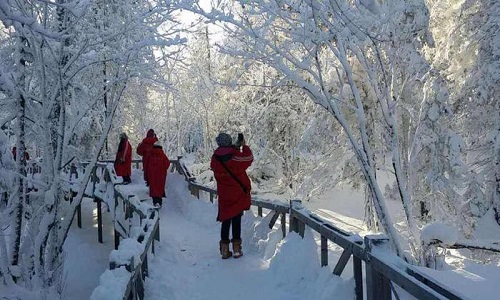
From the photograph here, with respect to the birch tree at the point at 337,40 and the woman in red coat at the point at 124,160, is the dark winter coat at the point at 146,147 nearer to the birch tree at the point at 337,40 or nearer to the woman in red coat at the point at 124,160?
the woman in red coat at the point at 124,160

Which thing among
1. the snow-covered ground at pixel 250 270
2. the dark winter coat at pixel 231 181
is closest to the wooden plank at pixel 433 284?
the snow-covered ground at pixel 250 270

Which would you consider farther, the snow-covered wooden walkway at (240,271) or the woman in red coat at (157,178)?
the woman in red coat at (157,178)

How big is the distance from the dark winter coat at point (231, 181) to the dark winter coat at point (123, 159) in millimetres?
8134

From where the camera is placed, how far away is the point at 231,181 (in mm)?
7520

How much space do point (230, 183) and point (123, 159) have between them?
840 cm

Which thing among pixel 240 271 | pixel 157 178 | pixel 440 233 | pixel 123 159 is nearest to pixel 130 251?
pixel 240 271

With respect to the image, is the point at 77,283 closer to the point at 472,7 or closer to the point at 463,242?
the point at 463,242

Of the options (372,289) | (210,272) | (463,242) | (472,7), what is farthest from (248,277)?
(472,7)

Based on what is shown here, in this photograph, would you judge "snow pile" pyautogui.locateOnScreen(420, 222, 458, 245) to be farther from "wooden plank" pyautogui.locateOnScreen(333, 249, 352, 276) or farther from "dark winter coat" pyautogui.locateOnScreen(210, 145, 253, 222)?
"dark winter coat" pyautogui.locateOnScreen(210, 145, 253, 222)

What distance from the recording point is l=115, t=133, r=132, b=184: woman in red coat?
1508cm

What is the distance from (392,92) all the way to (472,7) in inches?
276

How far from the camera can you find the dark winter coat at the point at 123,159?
594 inches

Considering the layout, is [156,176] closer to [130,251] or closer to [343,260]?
[130,251]

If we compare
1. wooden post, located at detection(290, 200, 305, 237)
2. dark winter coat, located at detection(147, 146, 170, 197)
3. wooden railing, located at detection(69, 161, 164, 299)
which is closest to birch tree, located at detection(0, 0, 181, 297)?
wooden railing, located at detection(69, 161, 164, 299)
